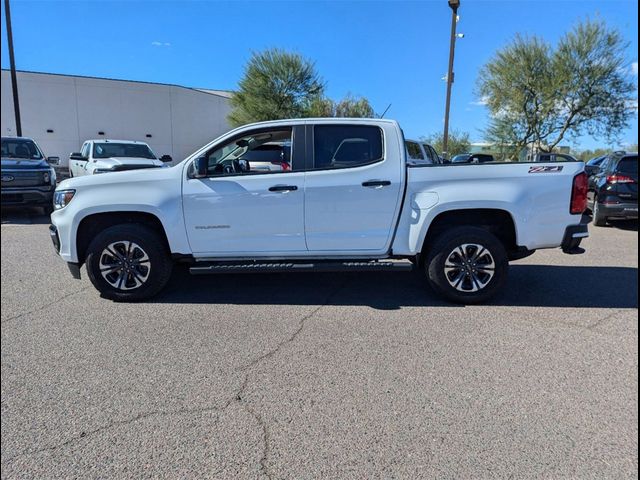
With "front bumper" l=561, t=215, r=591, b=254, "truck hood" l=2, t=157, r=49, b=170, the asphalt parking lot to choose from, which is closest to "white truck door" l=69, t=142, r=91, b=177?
"truck hood" l=2, t=157, r=49, b=170

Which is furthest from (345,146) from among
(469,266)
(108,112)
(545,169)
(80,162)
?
(108,112)

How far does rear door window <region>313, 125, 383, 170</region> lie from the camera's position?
185 inches

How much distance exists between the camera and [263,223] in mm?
4613

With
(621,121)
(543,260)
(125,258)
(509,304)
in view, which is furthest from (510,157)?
(125,258)

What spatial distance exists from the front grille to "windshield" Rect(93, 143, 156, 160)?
311cm

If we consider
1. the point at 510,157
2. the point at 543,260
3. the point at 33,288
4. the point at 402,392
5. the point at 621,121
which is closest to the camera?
the point at 402,392

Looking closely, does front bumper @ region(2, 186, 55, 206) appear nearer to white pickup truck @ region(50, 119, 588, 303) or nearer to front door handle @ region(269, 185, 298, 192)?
white pickup truck @ region(50, 119, 588, 303)

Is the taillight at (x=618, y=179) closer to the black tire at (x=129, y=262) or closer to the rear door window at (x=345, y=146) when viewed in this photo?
the rear door window at (x=345, y=146)

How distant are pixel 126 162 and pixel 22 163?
2.53 metres

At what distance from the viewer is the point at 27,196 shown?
10211mm

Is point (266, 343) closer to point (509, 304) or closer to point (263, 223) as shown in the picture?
point (263, 223)

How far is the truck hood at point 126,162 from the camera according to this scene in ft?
39.5

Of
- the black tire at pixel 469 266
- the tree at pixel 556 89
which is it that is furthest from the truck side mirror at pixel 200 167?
the tree at pixel 556 89

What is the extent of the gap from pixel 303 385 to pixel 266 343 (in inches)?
30.1
